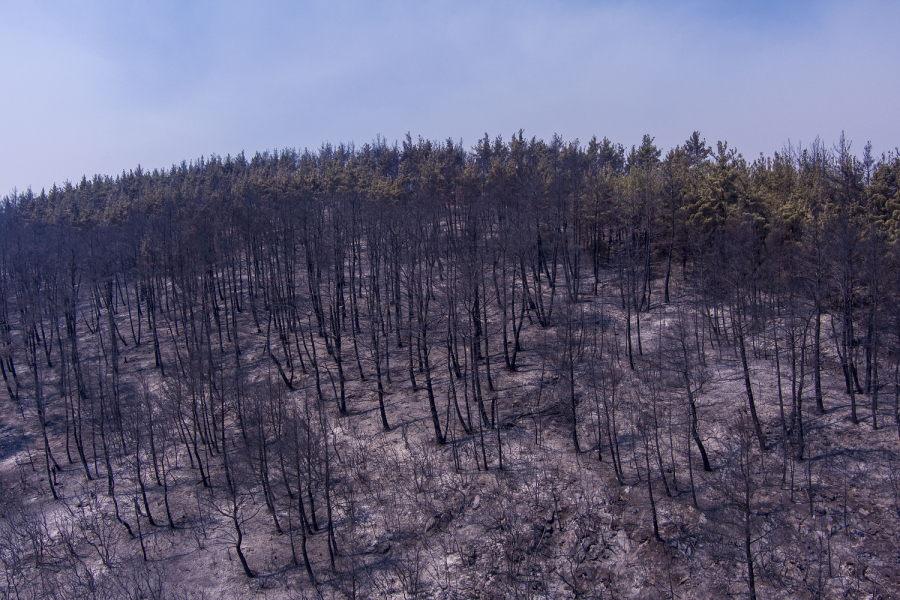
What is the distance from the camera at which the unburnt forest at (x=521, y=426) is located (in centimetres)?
2302

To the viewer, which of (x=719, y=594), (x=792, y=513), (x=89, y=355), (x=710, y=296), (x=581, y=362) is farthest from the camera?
(x=89, y=355)

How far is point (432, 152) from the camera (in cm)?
9188

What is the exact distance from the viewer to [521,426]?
31781 millimetres

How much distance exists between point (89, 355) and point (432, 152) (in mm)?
58381

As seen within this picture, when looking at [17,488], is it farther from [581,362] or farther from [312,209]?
[581,362]

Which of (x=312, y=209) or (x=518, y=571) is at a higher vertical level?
(x=312, y=209)

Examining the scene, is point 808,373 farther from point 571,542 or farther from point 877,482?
point 571,542

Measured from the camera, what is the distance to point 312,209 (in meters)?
52.5

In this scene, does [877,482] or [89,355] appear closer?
[877,482]

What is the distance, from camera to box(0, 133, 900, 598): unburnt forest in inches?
906

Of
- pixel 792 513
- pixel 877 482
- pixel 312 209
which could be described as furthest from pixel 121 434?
pixel 877 482

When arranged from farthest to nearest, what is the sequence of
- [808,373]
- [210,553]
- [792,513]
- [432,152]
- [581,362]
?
1. [432,152]
2. [581,362]
3. [808,373]
4. [210,553]
5. [792,513]

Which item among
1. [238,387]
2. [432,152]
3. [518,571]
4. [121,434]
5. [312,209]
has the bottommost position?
[518,571]

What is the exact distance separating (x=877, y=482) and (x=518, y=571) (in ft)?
49.7
